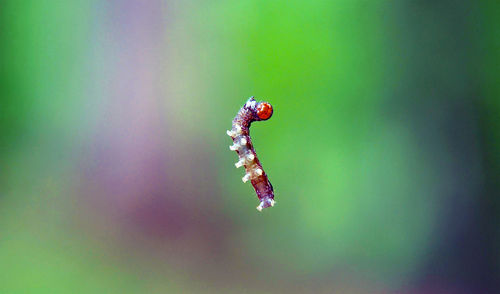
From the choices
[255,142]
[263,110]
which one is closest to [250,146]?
[263,110]

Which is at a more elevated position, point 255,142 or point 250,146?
point 255,142

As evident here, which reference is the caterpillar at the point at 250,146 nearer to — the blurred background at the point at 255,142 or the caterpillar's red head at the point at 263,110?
the caterpillar's red head at the point at 263,110

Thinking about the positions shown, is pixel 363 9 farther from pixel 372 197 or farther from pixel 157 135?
pixel 157 135

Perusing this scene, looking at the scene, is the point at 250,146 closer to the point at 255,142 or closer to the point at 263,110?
the point at 263,110

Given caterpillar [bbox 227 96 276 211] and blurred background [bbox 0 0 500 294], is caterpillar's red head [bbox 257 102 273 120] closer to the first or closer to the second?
caterpillar [bbox 227 96 276 211]

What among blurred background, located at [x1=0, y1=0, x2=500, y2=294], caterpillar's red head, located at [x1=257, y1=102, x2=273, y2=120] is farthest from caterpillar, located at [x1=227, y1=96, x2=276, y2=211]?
blurred background, located at [x1=0, y1=0, x2=500, y2=294]

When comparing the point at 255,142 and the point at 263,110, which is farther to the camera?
the point at 255,142
